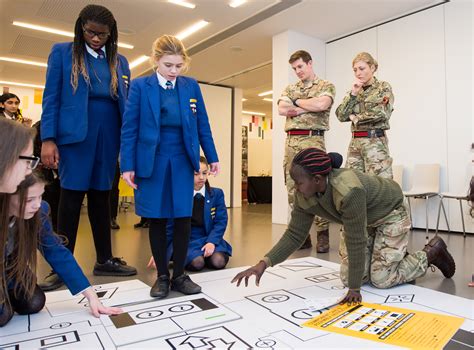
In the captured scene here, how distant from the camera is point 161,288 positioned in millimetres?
1644

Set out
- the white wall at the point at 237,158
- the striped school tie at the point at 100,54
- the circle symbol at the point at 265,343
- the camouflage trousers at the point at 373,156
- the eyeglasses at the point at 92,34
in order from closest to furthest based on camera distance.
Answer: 1. the circle symbol at the point at 265,343
2. the eyeglasses at the point at 92,34
3. the striped school tie at the point at 100,54
4. the camouflage trousers at the point at 373,156
5. the white wall at the point at 237,158

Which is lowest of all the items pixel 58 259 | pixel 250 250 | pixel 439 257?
pixel 250 250

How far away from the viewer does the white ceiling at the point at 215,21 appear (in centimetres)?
414

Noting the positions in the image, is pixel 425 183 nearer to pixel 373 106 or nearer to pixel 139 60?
pixel 373 106

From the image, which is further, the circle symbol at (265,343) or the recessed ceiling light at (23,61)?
the recessed ceiling light at (23,61)

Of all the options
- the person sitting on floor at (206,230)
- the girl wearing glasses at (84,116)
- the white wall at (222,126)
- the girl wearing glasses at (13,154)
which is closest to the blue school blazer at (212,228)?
the person sitting on floor at (206,230)

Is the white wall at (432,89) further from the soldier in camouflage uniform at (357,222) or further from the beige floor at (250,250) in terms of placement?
the soldier in camouflage uniform at (357,222)

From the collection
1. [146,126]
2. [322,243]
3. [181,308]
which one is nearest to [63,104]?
[146,126]

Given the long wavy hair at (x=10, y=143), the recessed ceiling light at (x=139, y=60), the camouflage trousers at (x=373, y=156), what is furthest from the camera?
the recessed ceiling light at (x=139, y=60)

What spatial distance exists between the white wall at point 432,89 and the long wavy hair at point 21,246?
3.80m

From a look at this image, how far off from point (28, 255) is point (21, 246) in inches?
1.5

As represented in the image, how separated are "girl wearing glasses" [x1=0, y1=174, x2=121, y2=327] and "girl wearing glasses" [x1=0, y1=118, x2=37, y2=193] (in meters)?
0.07

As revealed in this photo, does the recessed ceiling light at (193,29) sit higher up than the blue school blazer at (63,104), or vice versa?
the recessed ceiling light at (193,29)

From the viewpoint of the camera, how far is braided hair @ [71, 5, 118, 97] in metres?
1.88
